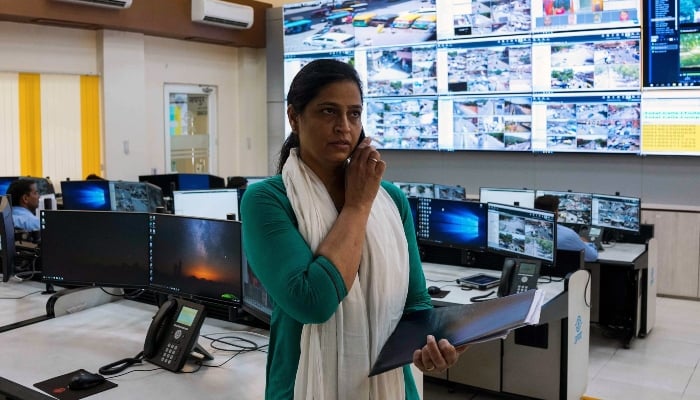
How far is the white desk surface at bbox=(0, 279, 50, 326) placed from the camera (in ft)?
11.3

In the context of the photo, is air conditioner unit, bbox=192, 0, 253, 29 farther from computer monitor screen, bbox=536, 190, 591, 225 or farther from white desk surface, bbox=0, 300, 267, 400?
white desk surface, bbox=0, 300, 267, 400

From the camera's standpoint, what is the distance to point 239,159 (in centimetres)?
1059

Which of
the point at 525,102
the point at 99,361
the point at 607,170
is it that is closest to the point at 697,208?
the point at 607,170

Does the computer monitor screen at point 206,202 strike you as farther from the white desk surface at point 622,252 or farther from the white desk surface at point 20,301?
the white desk surface at point 622,252

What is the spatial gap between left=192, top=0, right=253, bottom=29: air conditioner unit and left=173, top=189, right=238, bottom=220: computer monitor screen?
4.13 m

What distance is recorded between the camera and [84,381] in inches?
94.0

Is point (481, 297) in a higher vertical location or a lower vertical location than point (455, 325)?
lower

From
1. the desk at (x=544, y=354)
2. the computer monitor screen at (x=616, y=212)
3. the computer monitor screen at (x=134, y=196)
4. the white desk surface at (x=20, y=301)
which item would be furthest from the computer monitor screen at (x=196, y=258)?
the computer monitor screen at (x=616, y=212)

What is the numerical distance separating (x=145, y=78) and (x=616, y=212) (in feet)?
20.2

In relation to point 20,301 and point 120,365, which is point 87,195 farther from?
point 120,365

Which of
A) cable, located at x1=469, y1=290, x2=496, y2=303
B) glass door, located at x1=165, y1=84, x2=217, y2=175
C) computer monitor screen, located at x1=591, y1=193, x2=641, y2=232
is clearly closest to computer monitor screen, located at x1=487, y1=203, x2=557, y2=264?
cable, located at x1=469, y1=290, x2=496, y2=303

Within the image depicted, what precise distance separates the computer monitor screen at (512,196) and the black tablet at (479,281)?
155cm

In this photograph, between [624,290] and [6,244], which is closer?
[6,244]

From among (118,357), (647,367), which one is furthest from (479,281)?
(118,357)
